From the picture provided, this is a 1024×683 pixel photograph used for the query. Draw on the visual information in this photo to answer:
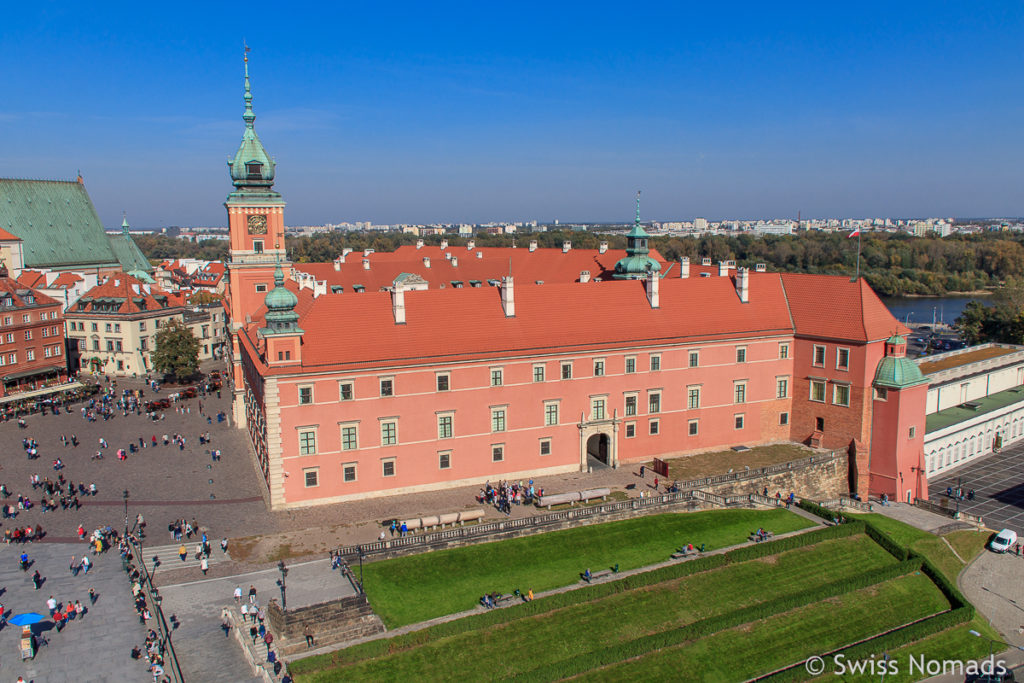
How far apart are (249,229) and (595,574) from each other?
131 ft

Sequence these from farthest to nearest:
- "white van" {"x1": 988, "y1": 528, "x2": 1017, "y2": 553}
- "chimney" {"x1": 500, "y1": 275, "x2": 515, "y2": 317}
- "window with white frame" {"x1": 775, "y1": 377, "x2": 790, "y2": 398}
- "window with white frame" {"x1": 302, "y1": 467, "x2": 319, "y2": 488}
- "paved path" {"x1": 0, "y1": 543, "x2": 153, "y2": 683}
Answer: "window with white frame" {"x1": 775, "y1": 377, "x2": 790, "y2": 398}, "chimney" {"x1": 500, "y1": 275, "x2": 515, "y2": 317}, "white van" {"x1": 988, "y1": 528, "x2": 1017, "y2": 553}, "window with white frame" {"x1": 302, "y1": 467, "x2": 319, "y2": 488}, "paved path" {"x1": 0, "y1": 543, "x2": 153, "y2": 683}

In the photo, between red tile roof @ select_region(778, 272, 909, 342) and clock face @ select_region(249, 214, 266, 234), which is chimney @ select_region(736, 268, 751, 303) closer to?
red tile roof @ select_region(778, 272, 909, 342)

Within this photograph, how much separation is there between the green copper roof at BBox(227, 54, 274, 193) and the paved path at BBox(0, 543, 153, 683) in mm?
31945

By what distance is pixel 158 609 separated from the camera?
107ft

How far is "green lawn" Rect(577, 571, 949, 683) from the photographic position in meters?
32.8

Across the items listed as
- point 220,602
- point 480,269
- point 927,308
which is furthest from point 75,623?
point 927,308

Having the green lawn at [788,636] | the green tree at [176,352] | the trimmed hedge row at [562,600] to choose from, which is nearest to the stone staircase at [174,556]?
the trimmed hedge row at [562,600]

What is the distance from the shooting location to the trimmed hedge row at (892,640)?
109ft

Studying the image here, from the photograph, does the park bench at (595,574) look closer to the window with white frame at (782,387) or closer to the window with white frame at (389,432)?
the window with white frame at (389,432)

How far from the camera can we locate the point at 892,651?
35.9 meters

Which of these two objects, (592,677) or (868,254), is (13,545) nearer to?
(592,677)

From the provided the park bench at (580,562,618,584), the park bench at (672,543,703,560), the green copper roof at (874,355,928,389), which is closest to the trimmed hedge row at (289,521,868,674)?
the park bench at (672,543,703,560)

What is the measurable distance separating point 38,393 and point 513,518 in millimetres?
48049

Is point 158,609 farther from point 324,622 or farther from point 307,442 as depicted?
point 307,442
